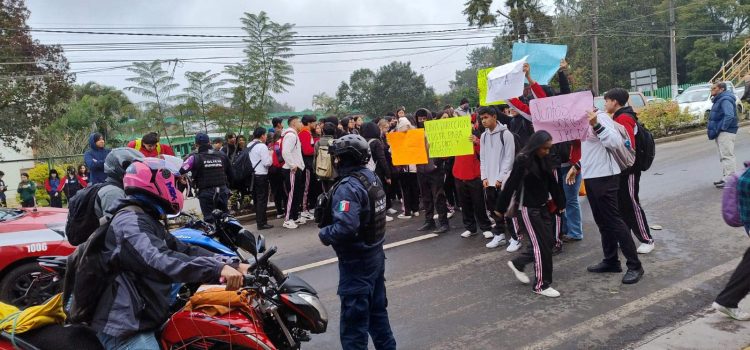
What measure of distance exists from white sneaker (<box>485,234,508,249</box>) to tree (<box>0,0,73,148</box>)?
60.7ft

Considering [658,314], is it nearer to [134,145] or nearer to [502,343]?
[502,343]

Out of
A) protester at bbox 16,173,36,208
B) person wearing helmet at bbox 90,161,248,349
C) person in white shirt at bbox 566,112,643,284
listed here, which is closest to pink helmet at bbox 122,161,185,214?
person wearing helmet at bbox 90,161,248,349

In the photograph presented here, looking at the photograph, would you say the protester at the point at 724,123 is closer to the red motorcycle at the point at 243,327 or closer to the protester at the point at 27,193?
the red motorcycle at the point at 243,327

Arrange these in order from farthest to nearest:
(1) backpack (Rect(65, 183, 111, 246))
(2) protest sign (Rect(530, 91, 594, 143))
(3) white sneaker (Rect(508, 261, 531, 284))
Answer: (2) protest sign (Rect(530, 91, 594, 143)) < (3) white sneaker (Rect(508, 261, 531, 284)) < (1) backpack (Rect(65, 183, 111, 246))

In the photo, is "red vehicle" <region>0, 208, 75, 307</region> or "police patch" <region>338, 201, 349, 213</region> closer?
"police patch" <region>338, 201, 349, 213</region>

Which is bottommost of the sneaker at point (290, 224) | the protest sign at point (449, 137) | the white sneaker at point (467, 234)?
the white sneaker at point (467, 234)

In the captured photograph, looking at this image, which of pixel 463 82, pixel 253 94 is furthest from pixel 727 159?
pixel 463 82

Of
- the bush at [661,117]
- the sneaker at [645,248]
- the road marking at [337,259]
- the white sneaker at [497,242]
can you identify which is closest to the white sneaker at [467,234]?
the road marking at [337,259]

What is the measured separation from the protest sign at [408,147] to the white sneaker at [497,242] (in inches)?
73.0

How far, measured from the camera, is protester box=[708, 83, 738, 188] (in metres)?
8.93

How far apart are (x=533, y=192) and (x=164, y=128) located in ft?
51.7

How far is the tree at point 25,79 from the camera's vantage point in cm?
1873

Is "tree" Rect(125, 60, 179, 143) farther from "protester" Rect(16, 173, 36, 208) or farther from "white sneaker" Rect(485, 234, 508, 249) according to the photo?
"white sneaker" Rect(485, 234, 508, 249)

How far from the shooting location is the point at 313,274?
6.38 m
